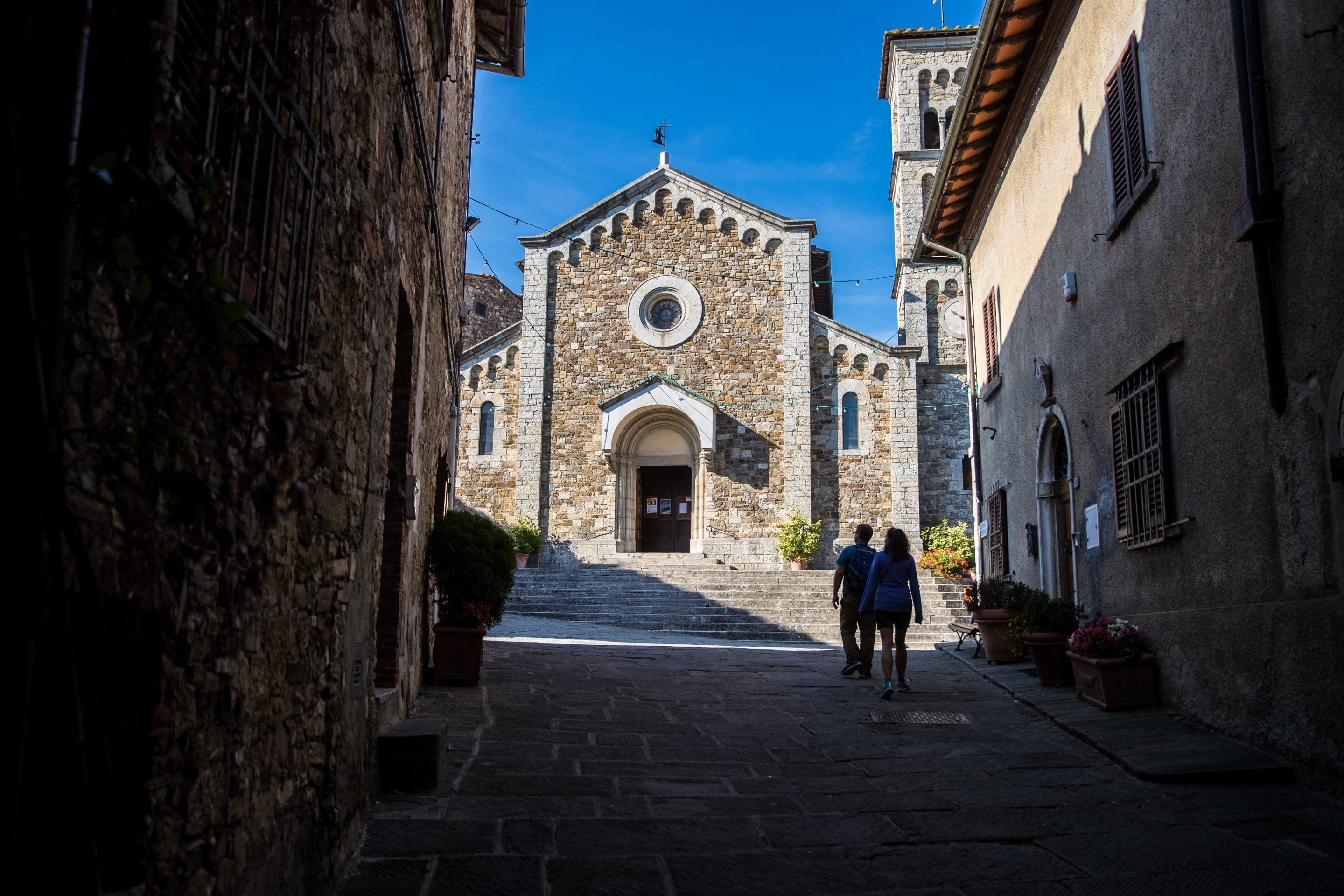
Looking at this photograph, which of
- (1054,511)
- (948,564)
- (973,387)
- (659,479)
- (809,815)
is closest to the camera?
(809,815)

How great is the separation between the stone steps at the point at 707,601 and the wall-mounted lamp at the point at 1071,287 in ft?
22.5

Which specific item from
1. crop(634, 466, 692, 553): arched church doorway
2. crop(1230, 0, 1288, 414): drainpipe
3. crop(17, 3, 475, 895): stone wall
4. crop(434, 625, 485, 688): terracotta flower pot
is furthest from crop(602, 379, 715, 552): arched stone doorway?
crop(17, 3, 475, 895): stone wall

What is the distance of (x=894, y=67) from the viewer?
2553cm

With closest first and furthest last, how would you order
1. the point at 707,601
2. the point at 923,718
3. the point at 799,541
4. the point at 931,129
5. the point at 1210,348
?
1. the point at 1210,348
2. the point at 923,718
3. the point at 707,601
4. the point at 799,541
5. the point at 931,129

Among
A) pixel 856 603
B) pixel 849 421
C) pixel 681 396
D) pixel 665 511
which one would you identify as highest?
pixel 681 396

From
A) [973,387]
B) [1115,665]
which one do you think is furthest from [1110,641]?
[973,387]

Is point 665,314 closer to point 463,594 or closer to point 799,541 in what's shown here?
point 799,541

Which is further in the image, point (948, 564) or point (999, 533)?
point (948, 564)

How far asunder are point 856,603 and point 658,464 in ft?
43.0

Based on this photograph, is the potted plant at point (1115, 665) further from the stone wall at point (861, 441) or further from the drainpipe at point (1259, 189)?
the stone wall at point (861, 441)

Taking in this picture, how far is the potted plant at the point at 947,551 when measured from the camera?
737 inches

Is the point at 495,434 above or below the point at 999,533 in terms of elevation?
above

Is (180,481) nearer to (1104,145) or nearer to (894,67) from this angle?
(1104,145)

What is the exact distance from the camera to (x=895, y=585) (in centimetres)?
846
